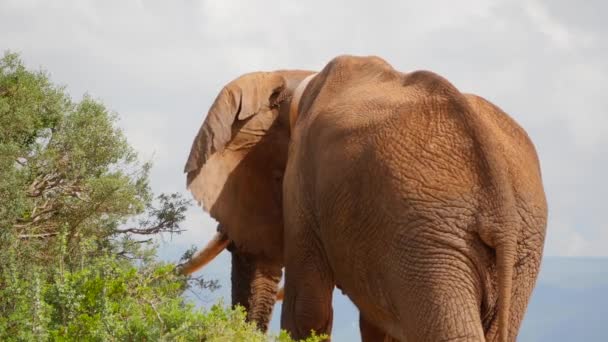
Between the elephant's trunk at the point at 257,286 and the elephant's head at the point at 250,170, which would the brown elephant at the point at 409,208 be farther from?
the elephant's trunk at the point at 257,286

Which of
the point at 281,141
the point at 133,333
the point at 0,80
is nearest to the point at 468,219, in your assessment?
the point at 133,333

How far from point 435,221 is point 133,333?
1.76m

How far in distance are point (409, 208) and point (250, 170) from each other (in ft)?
9.56

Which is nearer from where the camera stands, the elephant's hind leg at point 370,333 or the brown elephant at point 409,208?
the brown elephant at point 409,208

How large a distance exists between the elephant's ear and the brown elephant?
818mm

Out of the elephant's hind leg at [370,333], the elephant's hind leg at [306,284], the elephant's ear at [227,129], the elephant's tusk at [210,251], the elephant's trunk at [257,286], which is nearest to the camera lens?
the elephant's hind leg at [306,284]

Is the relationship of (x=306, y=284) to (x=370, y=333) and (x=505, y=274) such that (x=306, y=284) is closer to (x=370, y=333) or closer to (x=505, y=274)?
(x=370, y=333)

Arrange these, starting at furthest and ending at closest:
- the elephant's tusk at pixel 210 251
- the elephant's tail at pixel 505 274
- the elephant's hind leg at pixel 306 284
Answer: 1. the elephant's tusk at pixel 210 251
2. the elephant's hind leg at pixel 306 284
3. the elephant's tail at pixel 505 274

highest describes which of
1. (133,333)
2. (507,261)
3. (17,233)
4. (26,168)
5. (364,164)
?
(26,168)

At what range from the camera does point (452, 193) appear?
5.59m

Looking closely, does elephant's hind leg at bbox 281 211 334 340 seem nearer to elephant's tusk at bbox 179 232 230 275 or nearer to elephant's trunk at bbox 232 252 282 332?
elephant's trunk at bbox 232 252 282 332

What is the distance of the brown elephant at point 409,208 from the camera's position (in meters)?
5.56

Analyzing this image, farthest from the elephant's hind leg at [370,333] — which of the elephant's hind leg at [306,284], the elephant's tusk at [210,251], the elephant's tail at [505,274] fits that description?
the elephant's tail at [505,274]

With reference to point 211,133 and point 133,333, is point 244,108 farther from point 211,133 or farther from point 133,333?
point 133,333
